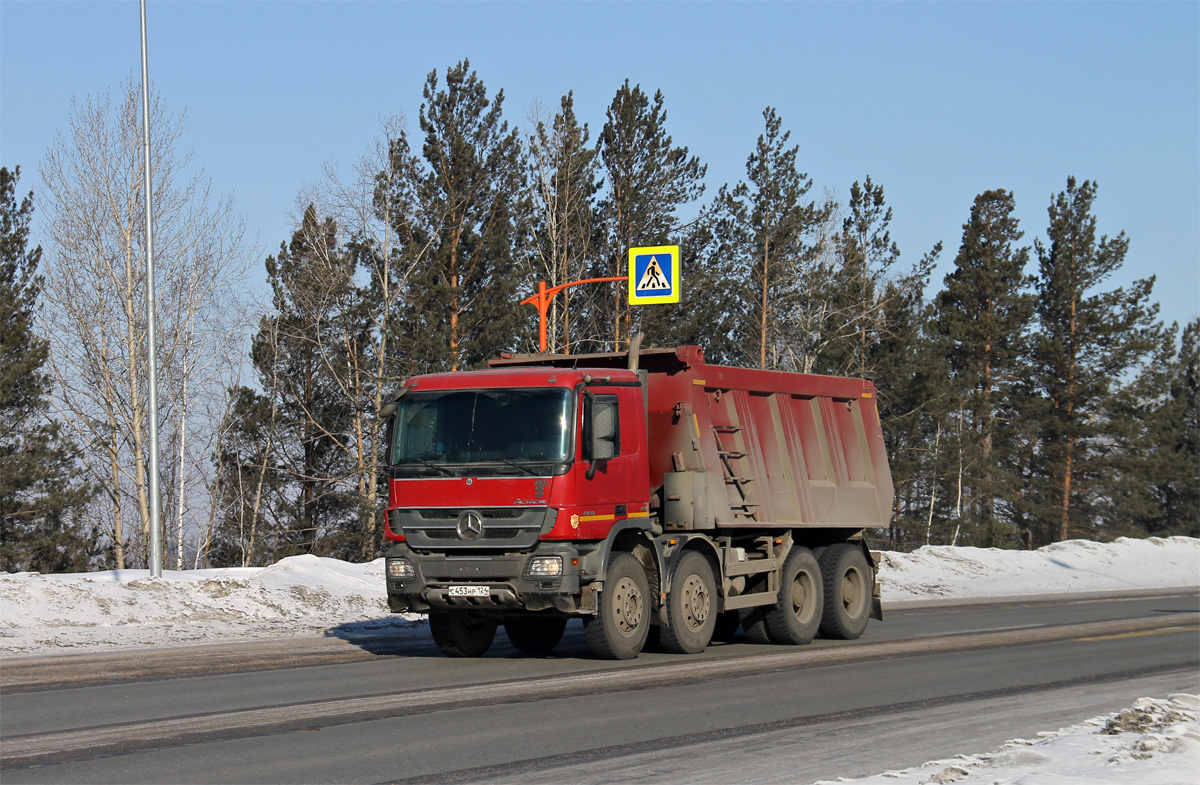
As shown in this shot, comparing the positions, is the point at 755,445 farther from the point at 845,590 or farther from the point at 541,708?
the point at 541,708

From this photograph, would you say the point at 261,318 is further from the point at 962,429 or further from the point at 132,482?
the point at 962,429

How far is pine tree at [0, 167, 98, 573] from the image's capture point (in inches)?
1510

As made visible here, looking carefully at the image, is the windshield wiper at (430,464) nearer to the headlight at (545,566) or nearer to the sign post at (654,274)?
the headlight at (545,566)

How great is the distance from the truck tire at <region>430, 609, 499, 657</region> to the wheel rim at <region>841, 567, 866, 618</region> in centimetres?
531

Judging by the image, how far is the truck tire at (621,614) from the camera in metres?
12.6

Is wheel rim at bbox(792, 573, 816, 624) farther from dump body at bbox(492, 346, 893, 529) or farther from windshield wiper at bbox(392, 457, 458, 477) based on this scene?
windshield wiper at bbox(392, 457, 458, 477)

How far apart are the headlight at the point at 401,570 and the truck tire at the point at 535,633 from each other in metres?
2.10

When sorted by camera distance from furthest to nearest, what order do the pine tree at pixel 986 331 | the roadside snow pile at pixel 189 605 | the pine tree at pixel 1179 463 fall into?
1. the pine tree at pixel 1179 463
2. the pine tree at pixel 986 331
3. the roadside snow pile at pixel 189 605

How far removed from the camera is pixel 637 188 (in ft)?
139

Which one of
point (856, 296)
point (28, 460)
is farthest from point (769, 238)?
point (28, 460)

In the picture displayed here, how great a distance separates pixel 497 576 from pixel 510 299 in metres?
29.2

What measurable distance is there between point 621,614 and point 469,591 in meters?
1.69

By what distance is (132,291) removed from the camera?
4022 centimetres

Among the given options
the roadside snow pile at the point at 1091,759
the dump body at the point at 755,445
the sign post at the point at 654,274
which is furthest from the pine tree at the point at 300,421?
the roadside snow pile at the point at 1091,759
